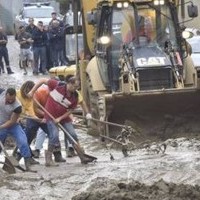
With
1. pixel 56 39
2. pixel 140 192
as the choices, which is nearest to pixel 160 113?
pixel 140 192

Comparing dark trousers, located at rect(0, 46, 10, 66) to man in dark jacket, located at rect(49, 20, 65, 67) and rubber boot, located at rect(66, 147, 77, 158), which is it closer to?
man in dark jacket, located at rect(49, 20, 65, 67)

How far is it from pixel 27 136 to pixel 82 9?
4784mm

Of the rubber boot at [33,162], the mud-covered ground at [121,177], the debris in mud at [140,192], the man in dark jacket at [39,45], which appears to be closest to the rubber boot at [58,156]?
the mud-covered ground at [121,177]

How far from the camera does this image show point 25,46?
84.0ft

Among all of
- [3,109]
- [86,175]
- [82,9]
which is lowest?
[86,175]

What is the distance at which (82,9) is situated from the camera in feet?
56.6

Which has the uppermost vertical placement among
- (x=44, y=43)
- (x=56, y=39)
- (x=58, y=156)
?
(x=56, y=39)

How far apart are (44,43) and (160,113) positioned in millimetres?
10882

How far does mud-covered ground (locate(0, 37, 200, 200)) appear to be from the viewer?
8.79 metres

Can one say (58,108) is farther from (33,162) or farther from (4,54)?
(4,54)

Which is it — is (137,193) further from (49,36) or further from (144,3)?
(49,36)

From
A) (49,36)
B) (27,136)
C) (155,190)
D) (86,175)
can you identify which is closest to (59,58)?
(49,36)

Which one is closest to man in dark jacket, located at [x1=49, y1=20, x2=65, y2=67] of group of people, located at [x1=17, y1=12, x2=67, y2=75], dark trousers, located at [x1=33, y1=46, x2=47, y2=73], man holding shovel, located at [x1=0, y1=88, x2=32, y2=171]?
group of people, located at [x1=17, y1=12, x2=67, y2=75]

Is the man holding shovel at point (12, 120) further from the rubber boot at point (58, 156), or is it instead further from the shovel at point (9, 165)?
the rubber boot at point (58, 156)
